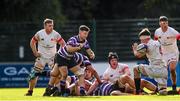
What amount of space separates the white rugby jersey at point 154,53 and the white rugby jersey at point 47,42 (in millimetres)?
3264

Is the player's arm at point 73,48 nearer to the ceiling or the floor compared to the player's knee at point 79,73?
nearer to the ceiling

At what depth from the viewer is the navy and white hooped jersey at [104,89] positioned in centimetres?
2036

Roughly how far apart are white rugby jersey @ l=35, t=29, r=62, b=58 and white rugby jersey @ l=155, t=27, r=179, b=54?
2.68m

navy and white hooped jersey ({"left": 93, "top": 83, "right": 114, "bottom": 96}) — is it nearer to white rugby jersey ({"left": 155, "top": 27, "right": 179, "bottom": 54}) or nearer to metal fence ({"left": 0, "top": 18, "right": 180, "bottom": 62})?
white rugby jersey ({"left": 155, "top": 27, "right": 179, "bottom": 54})

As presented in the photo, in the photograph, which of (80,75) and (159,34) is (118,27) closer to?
(159,34)

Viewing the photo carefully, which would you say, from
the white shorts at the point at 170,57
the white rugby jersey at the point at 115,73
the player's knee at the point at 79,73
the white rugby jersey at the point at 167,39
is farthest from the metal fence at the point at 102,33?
the player's knee at the point at 79,73

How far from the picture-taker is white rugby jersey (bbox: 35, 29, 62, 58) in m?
22.0

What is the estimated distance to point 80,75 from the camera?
774 inches

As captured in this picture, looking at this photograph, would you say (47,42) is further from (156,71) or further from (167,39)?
(156,71)

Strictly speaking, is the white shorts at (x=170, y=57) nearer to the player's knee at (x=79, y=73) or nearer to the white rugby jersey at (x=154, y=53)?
the white rugby jersey at (x=154, y=53)

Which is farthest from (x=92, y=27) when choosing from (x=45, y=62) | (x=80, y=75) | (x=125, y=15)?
(x=125, y=15)

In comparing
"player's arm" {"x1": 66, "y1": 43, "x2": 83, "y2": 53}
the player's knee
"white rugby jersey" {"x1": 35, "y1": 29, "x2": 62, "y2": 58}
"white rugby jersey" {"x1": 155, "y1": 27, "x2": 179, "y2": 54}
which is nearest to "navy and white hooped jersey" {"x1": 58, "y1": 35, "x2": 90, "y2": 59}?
"player's arm" {"x1": 66, "y1": 43, "x2": 83, "y2": 53}

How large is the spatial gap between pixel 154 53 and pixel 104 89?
1709mm

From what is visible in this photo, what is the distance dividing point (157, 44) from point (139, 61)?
1005 cm
